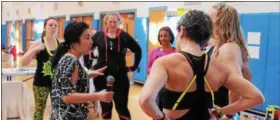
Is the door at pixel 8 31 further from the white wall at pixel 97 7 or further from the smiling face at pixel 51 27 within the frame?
the smiling face at pixel 51 27

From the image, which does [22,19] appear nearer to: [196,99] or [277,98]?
[277,98]

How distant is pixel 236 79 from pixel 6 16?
18.0m

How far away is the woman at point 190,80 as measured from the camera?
5.38 feet

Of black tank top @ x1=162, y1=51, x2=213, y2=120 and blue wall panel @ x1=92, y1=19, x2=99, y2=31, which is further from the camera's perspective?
blue wall panel @ x1=92, y1=19, x2=99, y2=31

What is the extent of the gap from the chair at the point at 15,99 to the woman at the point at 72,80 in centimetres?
Result: 263

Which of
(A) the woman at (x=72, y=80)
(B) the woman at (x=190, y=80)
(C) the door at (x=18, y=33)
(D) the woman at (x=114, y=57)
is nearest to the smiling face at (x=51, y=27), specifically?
(D) the woman at (x=114, y=57)

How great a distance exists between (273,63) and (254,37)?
1.70 ft

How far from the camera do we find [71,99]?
198 centimetres

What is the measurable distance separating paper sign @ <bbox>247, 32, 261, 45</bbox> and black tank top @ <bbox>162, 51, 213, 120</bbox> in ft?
12.8

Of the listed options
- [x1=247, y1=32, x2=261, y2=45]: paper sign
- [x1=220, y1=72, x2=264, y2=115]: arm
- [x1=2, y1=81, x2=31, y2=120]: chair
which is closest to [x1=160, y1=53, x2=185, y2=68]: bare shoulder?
[x1=220, y1=72, x2=264, y2=115]: arm

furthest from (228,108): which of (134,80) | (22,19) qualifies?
(22,19)

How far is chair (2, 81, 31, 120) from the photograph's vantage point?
456 centimetres

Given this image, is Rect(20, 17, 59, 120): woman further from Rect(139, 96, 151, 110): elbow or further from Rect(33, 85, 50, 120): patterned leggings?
Rect(139, 96, 151, 110): elbow

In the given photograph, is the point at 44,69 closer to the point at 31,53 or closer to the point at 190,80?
the point at 31,53
